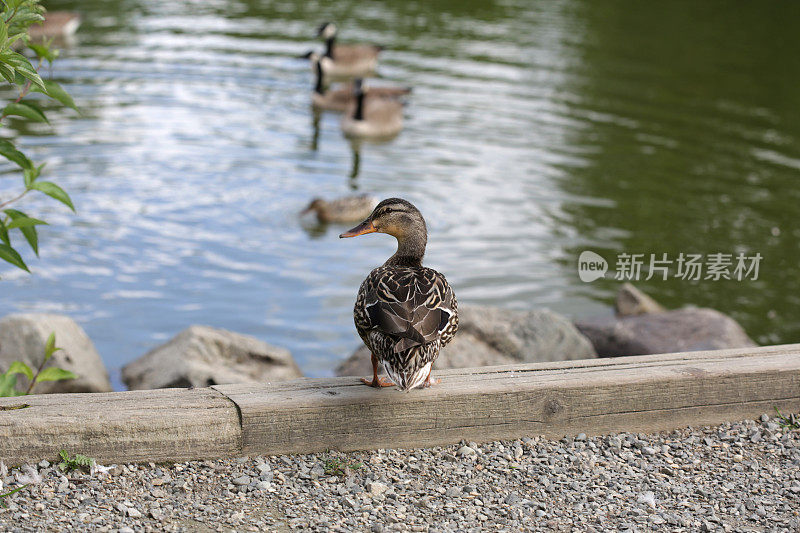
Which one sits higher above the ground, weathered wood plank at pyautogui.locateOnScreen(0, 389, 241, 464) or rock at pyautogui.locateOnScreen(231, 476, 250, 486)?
weathered wood plank at pyautogui.locateOnScreen(0, 389, 241, 464)

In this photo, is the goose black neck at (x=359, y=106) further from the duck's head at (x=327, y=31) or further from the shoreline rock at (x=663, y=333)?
the shoreline rock at (x=663, y=333)

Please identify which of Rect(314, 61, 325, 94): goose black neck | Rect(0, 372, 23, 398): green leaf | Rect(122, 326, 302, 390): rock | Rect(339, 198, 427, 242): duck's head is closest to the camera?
Answer: Rect(0, 372, 23, 398): green leaf

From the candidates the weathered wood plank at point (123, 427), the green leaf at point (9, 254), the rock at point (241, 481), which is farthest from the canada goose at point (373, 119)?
the rock at point (241, 481)

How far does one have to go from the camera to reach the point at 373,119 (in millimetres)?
14484

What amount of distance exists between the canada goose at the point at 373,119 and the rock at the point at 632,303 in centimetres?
652

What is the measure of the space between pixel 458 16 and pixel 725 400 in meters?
21.5

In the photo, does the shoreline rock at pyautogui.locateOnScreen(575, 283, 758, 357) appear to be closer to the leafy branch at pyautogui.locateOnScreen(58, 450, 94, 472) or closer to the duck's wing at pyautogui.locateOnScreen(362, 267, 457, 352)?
the duck's wing at pyautogui.locateOnScreen(362, 267, 457, 352)

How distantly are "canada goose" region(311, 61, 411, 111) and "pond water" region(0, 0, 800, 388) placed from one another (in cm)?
28

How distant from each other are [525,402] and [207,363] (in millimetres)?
2974

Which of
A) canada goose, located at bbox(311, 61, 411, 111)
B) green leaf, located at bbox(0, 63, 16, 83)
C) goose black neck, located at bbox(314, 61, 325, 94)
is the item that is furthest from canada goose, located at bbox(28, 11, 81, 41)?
green leaf, located at bbox(0, 63, 16, 83)

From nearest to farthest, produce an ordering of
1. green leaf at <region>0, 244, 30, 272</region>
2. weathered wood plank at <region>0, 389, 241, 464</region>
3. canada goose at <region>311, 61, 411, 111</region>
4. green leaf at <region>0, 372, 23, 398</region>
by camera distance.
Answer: weathered wood plank at <region>0, 389, 241, 464</region>
green leaf at <region>0, 244, 30, 272</region>
green leaf at <region>0, 372, 23, 398</region>
canada goose at <region>311, 61, 411, 111</region>

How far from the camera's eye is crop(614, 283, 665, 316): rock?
874 centimetres

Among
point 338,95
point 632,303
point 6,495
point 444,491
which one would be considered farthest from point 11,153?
point 338,95

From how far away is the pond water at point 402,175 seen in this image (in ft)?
28.7
